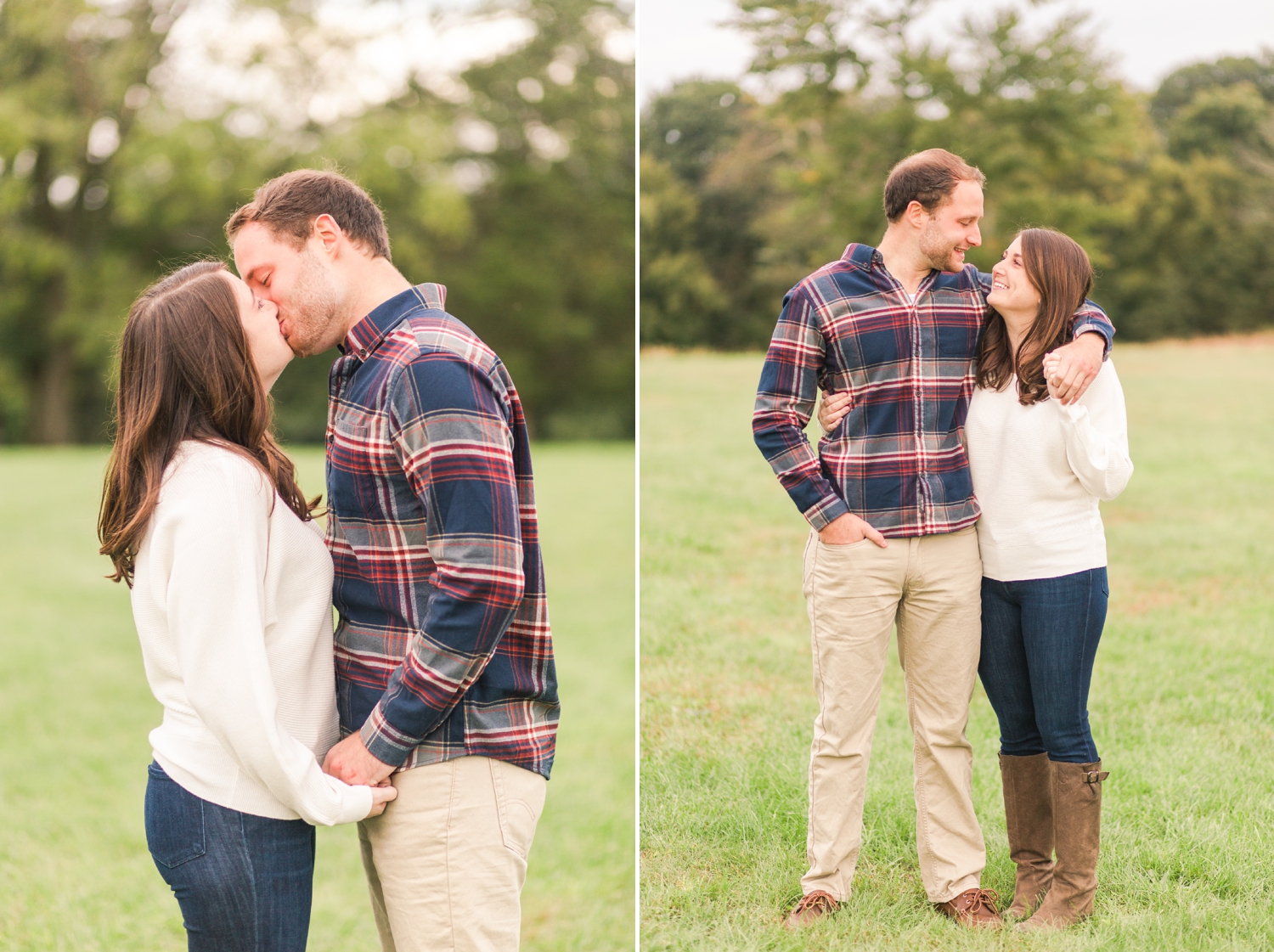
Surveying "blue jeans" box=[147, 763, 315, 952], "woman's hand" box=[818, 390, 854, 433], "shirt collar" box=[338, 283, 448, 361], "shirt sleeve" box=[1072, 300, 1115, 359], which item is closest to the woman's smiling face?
"shirt sleeve" box=[1072, 300, 1115, 359]

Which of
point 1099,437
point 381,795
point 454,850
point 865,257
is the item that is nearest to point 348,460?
point 381,795

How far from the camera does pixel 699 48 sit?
19047 mm

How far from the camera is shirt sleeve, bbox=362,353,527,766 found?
1.87 meters

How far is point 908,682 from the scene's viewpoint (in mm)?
3133

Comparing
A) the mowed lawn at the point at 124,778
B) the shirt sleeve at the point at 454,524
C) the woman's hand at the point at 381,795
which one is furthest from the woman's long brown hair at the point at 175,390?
the mowed lawn at the point at 124,778

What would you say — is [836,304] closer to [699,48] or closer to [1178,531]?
[1178,531]

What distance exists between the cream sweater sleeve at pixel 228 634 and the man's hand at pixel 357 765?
69 mm

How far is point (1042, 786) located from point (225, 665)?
2.22 meters

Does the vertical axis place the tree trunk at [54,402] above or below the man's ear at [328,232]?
below

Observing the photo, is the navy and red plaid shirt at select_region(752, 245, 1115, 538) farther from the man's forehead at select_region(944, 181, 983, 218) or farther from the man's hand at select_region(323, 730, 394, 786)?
the man's hand at select_region(323, 730, 394, 786)

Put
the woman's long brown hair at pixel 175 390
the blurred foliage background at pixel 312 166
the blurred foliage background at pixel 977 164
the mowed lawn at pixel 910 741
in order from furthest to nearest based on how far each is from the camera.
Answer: the blurred foliage background at pixel 312 166, the blurred foliage background at pixel 977 164, the mowed lawn at pixel 910 741, the woman's long brown hair at pixel 175 390

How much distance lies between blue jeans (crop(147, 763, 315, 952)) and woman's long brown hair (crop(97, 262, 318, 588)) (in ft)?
1.47

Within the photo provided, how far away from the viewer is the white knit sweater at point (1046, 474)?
9.11 feet

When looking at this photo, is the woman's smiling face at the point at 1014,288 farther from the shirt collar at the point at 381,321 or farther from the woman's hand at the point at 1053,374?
the shirt collar at the point at 381,321
